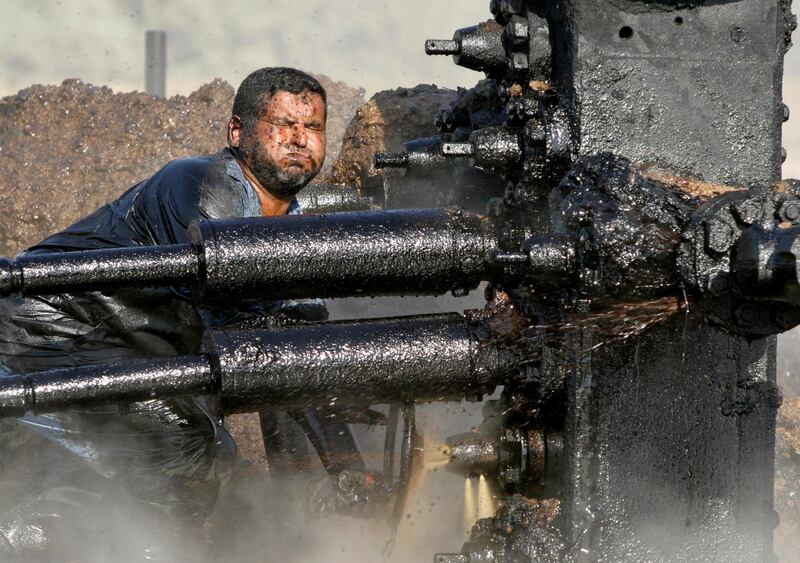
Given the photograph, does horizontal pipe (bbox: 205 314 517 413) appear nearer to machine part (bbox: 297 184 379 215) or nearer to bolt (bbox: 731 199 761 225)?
bolt (bbox: 731 199 761 225)

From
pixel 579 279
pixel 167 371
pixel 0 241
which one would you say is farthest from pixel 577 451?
pixel 0 241

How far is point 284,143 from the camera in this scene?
16.0 ft

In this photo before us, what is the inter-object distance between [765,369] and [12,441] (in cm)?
385

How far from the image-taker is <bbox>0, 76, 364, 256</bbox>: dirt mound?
7.23m

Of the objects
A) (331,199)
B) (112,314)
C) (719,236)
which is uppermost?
(331,199)

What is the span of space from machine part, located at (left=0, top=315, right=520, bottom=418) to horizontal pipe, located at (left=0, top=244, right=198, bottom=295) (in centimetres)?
28

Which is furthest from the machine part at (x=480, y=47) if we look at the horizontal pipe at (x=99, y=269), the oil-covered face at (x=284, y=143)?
the horizontal pipe at (x=99, y=269)

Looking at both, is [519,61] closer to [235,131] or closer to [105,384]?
[235,131]

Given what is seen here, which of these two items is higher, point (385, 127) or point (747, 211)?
point (385, 127)

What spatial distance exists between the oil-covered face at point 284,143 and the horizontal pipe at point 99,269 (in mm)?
1005

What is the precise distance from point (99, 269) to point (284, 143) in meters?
1.29

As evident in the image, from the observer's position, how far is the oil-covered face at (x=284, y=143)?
486cm

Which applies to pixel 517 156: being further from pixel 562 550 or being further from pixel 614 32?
pixel 562 550

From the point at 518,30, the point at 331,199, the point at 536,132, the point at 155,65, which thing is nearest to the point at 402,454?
the point at 536,132
